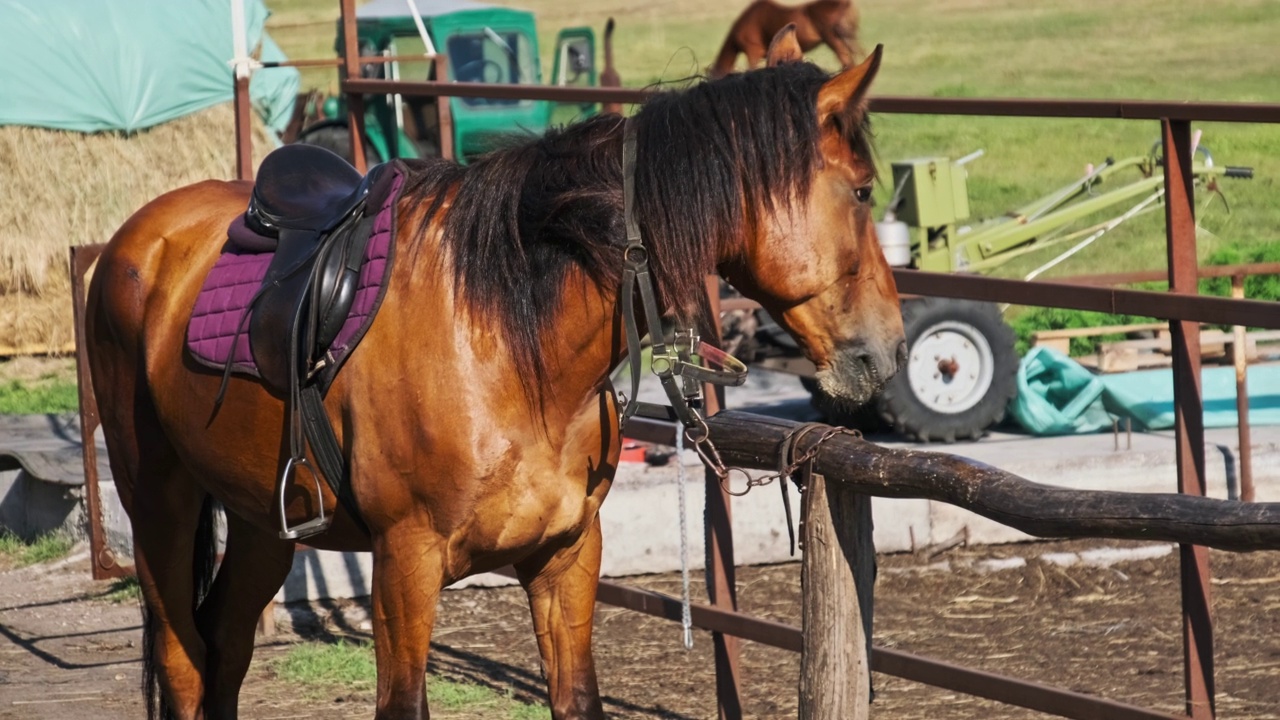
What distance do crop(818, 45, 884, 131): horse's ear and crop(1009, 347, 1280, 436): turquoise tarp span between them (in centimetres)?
471

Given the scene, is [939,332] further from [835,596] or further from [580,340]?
[580,340]

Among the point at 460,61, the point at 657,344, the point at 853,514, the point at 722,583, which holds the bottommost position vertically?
the point at 722,583

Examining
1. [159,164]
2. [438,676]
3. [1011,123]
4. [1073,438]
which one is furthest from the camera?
[1011,123]

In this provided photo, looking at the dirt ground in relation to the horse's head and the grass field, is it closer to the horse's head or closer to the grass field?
the horse's head

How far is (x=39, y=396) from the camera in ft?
32.2

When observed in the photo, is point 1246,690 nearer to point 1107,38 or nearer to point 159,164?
point 159,164

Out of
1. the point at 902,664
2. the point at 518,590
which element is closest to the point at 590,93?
the point at 902,664

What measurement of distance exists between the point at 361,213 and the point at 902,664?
171 centimetres

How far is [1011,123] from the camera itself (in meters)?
18.1

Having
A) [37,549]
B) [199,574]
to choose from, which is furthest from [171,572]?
[37,549]

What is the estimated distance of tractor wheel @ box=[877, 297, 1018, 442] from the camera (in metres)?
7.33

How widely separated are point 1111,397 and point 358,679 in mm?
3855

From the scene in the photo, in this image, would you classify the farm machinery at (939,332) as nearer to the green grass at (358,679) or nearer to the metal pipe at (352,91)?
the metal pipe at (352,91)

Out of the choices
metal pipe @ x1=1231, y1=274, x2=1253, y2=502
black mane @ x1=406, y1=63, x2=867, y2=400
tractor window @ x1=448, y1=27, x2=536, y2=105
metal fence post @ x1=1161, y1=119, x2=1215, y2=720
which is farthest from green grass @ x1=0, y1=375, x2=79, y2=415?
metal fence post @ x1=1161, y1=119, x2=1215, y2=720
